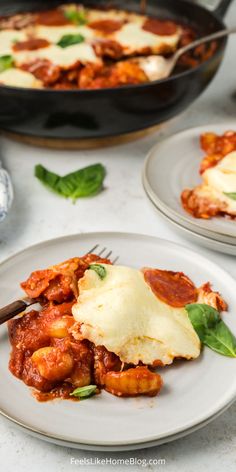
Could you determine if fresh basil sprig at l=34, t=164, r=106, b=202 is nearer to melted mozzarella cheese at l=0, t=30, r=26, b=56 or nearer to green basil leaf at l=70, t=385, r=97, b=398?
melted mozzarella cheese at l=0, t=30, r=26, b=56

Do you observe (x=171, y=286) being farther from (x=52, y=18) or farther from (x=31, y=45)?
(x=52, y=18)

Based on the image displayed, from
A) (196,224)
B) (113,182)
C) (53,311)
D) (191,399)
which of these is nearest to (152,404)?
(191,399)

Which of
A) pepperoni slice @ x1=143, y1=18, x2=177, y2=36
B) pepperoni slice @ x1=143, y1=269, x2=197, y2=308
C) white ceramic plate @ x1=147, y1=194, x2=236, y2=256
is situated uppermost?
pepperoni slice @ x1=143, y1=269, x2=197, y2=308

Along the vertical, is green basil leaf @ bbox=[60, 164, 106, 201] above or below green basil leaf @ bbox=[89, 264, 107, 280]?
below

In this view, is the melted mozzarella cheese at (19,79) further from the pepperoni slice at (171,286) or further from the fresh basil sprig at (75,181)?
the pepperoni slice at (171,286)

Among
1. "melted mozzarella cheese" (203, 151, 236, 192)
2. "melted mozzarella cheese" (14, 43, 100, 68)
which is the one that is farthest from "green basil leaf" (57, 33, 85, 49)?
"melted mozzarella cheese" (203, 151, 236, 192)

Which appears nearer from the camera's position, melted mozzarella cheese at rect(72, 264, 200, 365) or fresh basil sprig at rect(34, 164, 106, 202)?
melted mozzarella cheese at rect(72, 264, 200, 365)

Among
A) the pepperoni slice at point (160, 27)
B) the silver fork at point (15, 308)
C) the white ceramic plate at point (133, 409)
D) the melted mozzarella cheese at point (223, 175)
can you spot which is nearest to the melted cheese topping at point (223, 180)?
the melted mozzarella cheese at point (223, 175)
